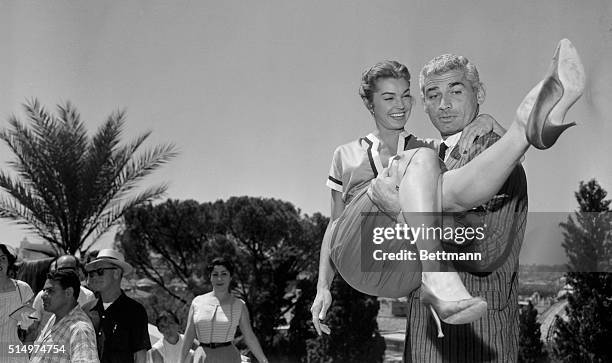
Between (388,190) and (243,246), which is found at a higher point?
(243,246)

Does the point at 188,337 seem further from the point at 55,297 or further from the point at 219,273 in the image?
the point at 55,297

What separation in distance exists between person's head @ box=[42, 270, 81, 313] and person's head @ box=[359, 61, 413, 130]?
90.7 inches

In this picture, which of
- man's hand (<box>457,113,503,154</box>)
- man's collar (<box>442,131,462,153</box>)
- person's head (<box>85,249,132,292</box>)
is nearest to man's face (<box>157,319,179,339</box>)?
person's head (<box>85,249,132,292</box>)

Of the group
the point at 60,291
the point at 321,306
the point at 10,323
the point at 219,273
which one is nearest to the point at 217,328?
the point at 219,273

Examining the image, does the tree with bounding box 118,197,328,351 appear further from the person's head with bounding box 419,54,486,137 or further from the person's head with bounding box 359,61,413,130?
the person's head with bounding box 419,54,486,137

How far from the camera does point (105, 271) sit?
16.2 feet

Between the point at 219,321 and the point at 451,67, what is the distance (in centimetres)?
385

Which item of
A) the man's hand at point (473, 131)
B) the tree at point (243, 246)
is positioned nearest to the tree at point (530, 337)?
the tree at point (243, 246)

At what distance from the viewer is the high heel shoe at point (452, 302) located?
1.57m

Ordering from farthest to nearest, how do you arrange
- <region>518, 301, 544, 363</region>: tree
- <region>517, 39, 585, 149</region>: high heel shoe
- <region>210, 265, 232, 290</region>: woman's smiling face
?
<region>518, 301, 544, 363</region>: tree
<region>210, 265, 232, 290</region>: woman's smiling face
<region>517, 39, 585, 149</region>: high heel shoe

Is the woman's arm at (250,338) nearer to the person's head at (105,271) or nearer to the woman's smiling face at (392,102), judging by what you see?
the person's head at (105,271)

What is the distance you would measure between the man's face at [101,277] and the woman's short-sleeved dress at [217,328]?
814 millimetres

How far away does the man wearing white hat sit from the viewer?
4.71 metres

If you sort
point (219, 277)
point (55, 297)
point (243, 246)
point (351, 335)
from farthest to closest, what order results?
1. point (243, 246)
2. point (351, 335)
3. point (219, 277)
4. point (55, 297)
